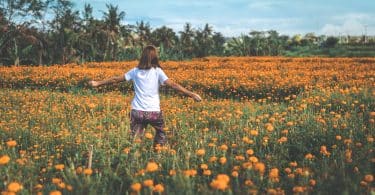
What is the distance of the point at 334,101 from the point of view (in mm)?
8461

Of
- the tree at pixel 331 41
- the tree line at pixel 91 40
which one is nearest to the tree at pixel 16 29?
the tree line at pixel 91 40

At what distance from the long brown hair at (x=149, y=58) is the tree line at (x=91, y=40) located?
2631 centimetres

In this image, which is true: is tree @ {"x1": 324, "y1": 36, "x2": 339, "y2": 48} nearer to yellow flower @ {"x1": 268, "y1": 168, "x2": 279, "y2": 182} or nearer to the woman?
the woman

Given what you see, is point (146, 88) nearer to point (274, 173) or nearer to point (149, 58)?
point (149, 58)

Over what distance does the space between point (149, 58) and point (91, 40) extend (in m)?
33.6

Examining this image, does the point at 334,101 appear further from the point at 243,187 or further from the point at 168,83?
the point at 243,187

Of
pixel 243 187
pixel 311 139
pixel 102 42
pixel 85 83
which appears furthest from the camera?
pixel 102 42

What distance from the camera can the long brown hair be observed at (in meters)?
5.30

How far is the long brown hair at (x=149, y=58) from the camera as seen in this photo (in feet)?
17.4

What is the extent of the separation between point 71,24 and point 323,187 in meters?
35.3

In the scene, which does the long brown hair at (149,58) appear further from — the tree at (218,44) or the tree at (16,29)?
the tree at (218,44)

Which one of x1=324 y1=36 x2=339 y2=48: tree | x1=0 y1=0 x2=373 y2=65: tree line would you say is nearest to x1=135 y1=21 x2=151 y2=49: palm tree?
x1=0 y1=0 x2=373 y2=65: tree line

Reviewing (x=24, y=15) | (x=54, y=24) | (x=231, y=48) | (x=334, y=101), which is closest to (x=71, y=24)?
(x=54, y=24)

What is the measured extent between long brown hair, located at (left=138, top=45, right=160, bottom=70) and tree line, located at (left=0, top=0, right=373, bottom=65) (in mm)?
26311
